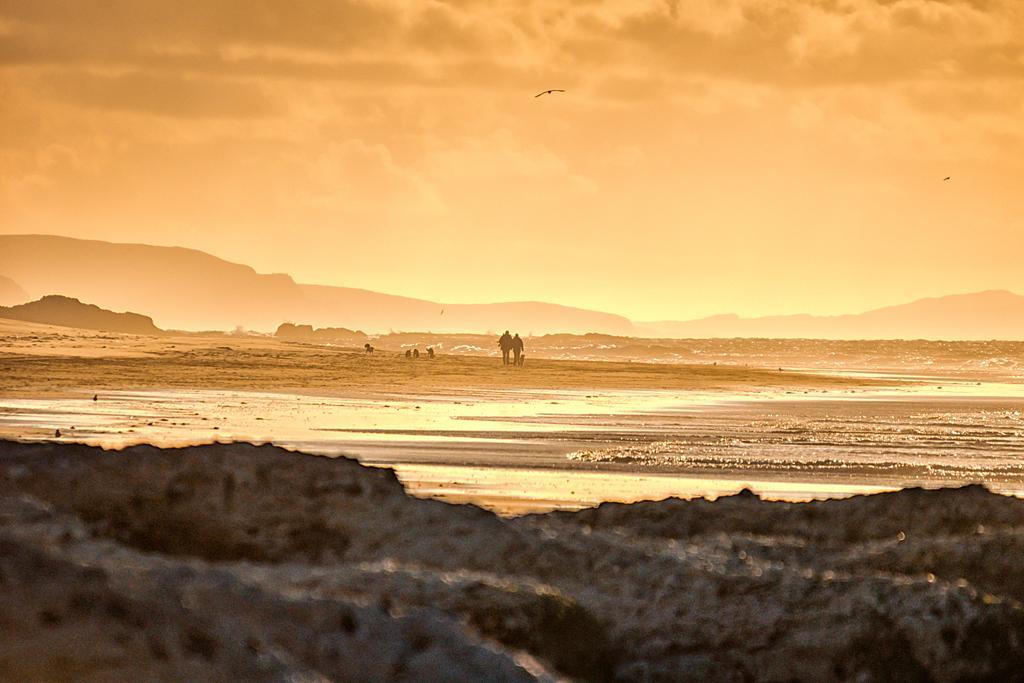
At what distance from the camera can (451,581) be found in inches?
125

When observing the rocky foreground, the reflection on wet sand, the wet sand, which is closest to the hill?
the wet sand

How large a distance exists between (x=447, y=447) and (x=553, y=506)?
260 inches

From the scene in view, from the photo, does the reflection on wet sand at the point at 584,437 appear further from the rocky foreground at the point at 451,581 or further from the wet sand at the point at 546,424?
the rocky foreground at the point at 451,581

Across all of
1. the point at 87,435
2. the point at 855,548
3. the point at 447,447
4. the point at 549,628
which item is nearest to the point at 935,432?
the point at 447,447

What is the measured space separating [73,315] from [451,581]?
108 meters

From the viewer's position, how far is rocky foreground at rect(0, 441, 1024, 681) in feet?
7.95

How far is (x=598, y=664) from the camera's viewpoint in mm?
3438

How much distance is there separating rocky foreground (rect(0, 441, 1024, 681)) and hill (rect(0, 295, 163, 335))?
3944 inches

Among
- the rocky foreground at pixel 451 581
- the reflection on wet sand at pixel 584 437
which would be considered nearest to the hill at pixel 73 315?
the reflection on wet sand at pixel 584 437

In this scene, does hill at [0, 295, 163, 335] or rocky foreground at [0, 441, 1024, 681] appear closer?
rocky foreground at [0, 441, 1024, 681]

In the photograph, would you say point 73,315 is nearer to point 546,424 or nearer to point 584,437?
point 546,424

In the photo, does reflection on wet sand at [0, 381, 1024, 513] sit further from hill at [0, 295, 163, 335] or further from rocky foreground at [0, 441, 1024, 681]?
hill at [0, 295, 163, 335]

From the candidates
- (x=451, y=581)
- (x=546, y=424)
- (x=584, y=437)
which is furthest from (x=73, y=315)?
(x=451, y=581)

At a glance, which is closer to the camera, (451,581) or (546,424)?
(451,581)
